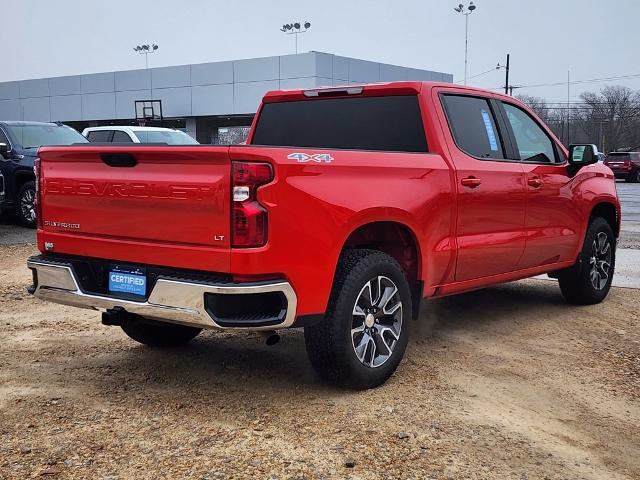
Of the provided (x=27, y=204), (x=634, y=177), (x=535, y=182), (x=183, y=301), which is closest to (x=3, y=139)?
(x=27, y=204)

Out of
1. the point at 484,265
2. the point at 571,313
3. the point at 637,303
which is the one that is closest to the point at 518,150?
the point at 484,265

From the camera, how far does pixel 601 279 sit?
7250mm

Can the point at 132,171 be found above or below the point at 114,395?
above

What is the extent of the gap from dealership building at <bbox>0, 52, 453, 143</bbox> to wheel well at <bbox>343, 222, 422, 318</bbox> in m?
33.7

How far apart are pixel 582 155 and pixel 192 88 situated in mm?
38787

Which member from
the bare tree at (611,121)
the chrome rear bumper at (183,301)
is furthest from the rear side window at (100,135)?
the bare tree at (611,121)

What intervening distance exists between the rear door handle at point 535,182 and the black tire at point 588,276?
1177 millimetres

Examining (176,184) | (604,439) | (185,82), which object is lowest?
(604,439)

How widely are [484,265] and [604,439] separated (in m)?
1.91

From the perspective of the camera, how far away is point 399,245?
5.04 meters

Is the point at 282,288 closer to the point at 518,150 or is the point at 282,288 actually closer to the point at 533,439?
the point at 533,439

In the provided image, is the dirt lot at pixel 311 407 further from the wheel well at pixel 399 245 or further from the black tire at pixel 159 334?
the wheel well at pixel 399 245

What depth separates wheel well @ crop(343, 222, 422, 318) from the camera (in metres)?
4.77

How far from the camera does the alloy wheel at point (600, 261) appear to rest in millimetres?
7098
